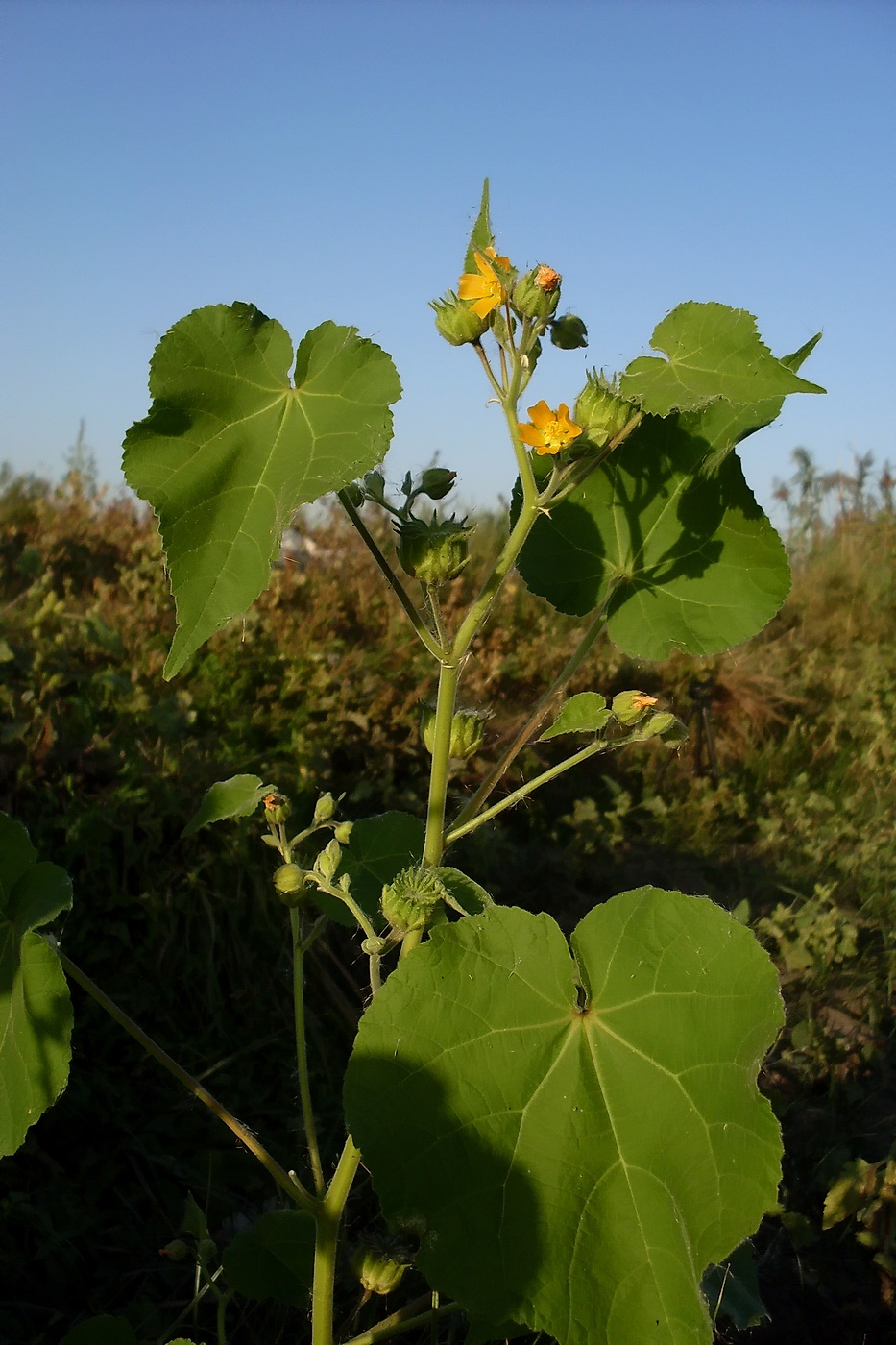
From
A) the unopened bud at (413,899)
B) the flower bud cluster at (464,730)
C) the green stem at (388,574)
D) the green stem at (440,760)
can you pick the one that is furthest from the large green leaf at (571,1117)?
the green stem at (388,574)

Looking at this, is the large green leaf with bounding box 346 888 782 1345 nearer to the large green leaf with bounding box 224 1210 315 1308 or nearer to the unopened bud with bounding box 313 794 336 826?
the unopened bud with bounding box 313 794 336 826

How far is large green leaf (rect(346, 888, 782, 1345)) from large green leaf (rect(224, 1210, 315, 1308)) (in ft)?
1.86

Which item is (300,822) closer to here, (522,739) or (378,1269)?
(378,1269)

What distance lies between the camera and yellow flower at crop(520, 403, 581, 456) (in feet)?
4.27

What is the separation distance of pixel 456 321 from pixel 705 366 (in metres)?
0.33

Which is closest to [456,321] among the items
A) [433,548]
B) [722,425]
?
[433,548]

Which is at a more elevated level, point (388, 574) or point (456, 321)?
point (456, 321)

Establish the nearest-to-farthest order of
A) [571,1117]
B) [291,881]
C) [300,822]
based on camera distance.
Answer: [571,1117]
[291,881]
[300,822]

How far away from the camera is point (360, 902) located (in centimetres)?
176

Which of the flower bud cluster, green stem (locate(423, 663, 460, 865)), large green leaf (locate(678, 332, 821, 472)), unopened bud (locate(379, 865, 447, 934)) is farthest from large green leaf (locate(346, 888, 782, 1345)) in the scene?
large green leaf (locate(678, 332, 821, 472))

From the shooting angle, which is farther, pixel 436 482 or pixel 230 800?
pixel 230 800

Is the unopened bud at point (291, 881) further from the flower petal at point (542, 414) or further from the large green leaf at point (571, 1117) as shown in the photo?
the flower petal at point (542, 414)

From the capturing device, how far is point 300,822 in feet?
10.0

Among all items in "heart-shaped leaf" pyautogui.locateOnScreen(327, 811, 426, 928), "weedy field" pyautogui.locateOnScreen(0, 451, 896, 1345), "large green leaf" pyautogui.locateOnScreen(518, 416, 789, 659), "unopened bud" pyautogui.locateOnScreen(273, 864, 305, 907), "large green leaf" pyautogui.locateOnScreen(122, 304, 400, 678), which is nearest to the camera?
"large green leaf" pyautogui.locateOnScreen(122, 304, 400, 678)
